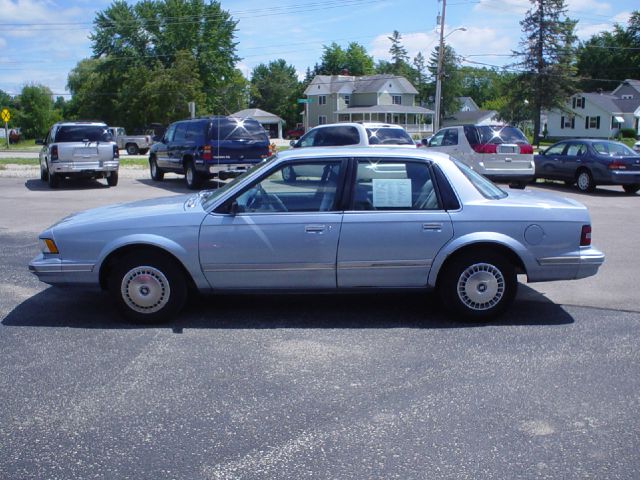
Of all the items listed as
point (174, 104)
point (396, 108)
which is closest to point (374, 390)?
point (174, 104)

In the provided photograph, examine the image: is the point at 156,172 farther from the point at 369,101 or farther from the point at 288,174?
the point at 369,101

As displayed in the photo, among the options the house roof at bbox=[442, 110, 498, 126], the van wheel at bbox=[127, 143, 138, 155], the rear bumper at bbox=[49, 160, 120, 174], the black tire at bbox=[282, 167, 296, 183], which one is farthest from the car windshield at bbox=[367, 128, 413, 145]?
the house roof at bbox=[442, 110, 498, 126]

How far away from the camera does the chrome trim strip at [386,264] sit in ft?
19.2

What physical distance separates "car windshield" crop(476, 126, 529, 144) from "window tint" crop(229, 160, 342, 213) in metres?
12.5

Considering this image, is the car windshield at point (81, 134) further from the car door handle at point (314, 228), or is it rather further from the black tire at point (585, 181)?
the car door handle at point (314, 228)

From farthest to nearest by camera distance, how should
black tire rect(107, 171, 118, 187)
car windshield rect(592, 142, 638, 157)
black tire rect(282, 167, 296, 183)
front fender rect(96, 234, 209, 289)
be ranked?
black tire rect(107, 171, 118, 187), car windshield rect(592, 142, 638, 157), black tire rect(282, 167, 296, 183), front fender rect(96, 234, 209, 289)

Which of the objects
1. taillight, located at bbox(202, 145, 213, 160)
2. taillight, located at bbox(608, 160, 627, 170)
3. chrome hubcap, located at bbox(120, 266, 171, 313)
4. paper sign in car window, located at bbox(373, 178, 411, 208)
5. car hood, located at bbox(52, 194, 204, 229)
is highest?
taillight, located at bbox(202, 145, 213, 160)

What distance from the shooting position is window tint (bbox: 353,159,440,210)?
5.95 meters

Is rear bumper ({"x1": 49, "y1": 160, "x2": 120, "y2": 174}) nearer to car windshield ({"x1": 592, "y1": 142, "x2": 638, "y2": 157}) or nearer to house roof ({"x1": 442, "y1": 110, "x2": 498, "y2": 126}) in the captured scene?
car windshield ({"x1": 592, "y1": 142, "x2": 638, "y2": 157})

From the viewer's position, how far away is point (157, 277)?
5.90 meters

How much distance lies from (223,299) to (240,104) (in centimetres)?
8720

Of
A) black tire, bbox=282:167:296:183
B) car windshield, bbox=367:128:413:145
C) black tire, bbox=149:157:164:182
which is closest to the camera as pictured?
black tire, bbox=282:167:296:183

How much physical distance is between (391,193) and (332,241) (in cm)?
70

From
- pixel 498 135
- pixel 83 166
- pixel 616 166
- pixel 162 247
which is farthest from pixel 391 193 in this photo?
pixel 83 166
